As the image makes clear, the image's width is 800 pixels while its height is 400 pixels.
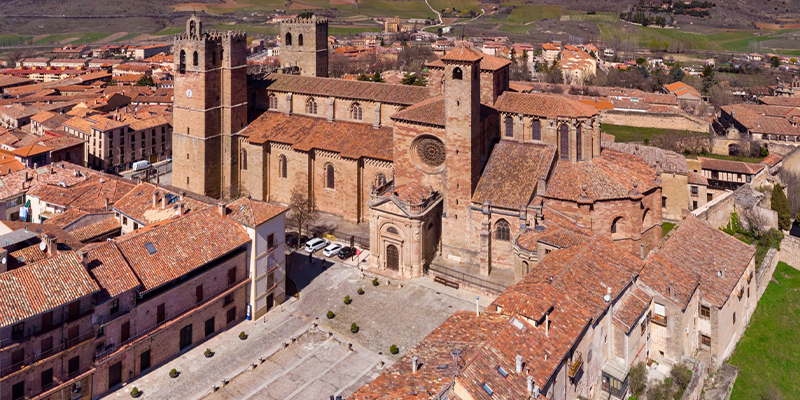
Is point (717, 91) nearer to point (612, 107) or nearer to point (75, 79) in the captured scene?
point (612, 107)

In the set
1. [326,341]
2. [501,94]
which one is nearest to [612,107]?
[501,94]

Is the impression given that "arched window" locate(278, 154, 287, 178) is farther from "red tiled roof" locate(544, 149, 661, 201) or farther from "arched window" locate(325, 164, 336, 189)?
"red tiled roof" locate(544, 149, 661, 201)

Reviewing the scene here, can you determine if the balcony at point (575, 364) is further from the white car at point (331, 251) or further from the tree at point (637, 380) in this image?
the white car at point (331, 251)

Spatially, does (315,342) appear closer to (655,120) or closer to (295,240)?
(295,240)

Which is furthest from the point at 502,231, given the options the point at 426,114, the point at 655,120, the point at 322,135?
the point at 655,120

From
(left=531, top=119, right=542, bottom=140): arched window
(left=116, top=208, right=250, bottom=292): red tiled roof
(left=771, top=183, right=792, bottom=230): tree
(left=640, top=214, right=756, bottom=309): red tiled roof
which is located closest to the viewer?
(left=116, top=208, right=250, bottom=292): red tiled roof

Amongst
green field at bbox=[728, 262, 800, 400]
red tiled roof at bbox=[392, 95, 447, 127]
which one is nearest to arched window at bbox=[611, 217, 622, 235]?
green field at bbox=[728, 262, 800, 400]
